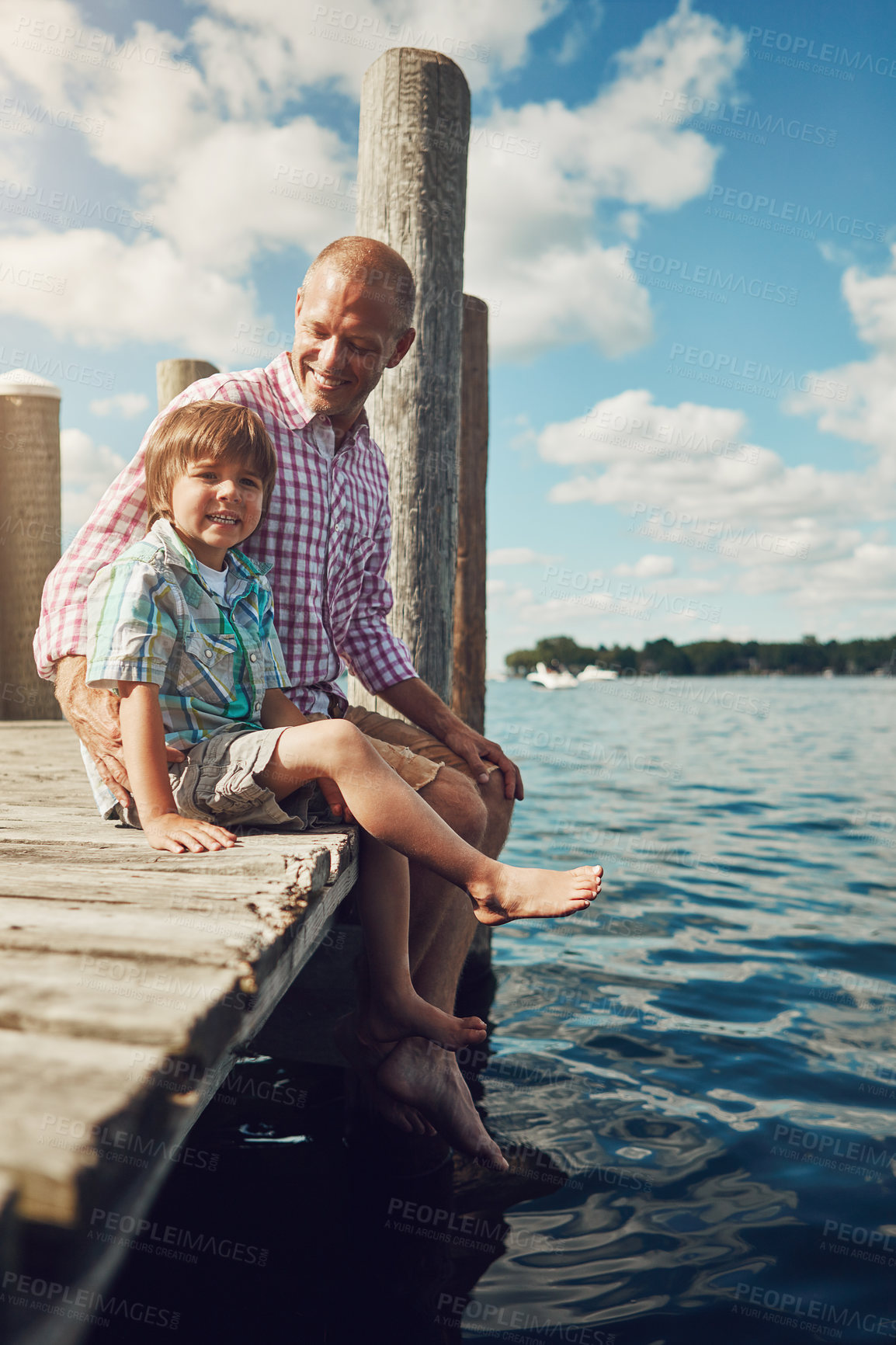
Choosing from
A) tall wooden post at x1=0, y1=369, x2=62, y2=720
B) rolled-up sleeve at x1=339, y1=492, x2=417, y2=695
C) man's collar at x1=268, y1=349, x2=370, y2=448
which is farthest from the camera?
tall wooden post at x1=0, y1=369, x2=62, y2=720

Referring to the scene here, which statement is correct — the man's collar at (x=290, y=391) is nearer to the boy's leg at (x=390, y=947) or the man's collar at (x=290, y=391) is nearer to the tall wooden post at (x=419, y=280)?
the tall wooden post at (x=419, y=280)

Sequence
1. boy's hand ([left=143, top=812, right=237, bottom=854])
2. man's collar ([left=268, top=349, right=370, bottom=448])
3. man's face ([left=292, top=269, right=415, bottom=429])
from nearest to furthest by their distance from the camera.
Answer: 1. boy's hand ([left=143, top=812, right=237, bottom=854])
2. man's face ([left=292, top=269, right=415, bottom=429])
3. man's collar ([left=268, top=349, right=370, bottom=448])

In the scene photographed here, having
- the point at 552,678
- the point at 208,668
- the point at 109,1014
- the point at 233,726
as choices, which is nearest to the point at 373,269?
the point at 208,668

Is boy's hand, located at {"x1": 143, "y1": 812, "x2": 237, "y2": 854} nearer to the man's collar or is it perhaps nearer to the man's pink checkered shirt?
the man's pink checkered shirt

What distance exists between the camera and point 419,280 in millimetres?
3646

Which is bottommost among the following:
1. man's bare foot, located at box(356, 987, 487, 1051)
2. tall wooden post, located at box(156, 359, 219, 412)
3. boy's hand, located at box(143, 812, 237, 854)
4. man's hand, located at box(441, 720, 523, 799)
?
man's bare foot, located at box(356, 987, 487, 1051)

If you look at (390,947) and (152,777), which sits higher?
(152,777)

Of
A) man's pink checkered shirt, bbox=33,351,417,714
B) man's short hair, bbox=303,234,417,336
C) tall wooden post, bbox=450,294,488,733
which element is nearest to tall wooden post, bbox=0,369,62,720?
tall wooden post, bbox=450,294,488,733

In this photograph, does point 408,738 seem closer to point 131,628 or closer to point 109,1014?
point 131,628

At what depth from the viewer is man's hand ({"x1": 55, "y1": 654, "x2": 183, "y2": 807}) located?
2.22 meters

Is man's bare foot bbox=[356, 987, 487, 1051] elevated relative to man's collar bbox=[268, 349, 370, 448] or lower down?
lower down

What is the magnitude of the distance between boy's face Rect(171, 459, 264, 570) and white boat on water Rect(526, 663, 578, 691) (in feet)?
161

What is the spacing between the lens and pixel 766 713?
31.4 m

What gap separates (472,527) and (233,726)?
2.70 metres
